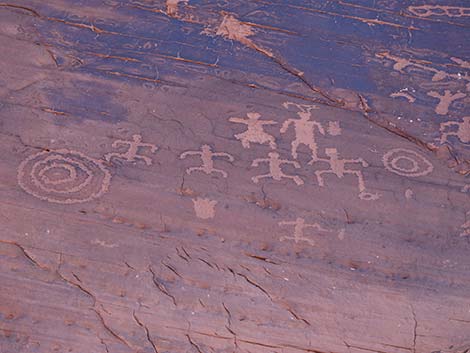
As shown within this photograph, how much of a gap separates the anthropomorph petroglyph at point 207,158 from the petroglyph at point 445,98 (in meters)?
0.66

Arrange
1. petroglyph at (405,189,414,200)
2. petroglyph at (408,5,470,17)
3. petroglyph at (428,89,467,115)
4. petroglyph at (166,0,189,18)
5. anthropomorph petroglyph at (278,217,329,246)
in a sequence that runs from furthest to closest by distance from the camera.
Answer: petroglyph at (408,5,470,17)
petroglyph at (166,0,189,18)
petroglyph at (428,89,467,115)
petroglyph at (405,189,414,200)
anthropomorph petroglyph at (278,217,329,246)

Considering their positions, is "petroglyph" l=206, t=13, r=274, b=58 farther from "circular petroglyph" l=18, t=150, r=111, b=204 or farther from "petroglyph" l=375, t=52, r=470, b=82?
"circular petroglyph" l=18, t=150, r=111, b=204

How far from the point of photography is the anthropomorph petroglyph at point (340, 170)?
1815 mm

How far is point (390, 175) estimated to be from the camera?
6.11 feet

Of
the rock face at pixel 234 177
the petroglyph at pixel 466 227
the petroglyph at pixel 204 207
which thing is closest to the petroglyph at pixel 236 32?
the rock face at pixel 234 177

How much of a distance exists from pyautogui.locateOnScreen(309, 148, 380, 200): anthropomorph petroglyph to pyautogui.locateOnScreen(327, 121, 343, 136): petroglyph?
2.4 inches

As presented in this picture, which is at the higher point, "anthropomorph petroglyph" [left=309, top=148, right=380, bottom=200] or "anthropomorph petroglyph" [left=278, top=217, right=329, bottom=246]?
"anthropomorph petroglyph" [left=309, top=148, right=380, bottom=200]

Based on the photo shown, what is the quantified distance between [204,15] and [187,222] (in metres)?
0.85

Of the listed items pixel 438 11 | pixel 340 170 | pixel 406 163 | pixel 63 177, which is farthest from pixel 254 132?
pixel 438 11

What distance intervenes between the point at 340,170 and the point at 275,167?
17 centimetres

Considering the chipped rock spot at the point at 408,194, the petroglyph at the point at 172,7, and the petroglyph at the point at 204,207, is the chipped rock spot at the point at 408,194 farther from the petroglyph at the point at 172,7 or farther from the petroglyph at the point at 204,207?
the petroglyph at the point at 172,7

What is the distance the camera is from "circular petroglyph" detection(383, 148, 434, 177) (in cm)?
188

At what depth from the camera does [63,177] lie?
1779 millimetres

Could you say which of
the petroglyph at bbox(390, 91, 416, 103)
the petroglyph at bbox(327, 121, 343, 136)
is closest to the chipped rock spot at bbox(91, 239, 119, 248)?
the petroglyph at bbox(327, 121, 343, 136)
